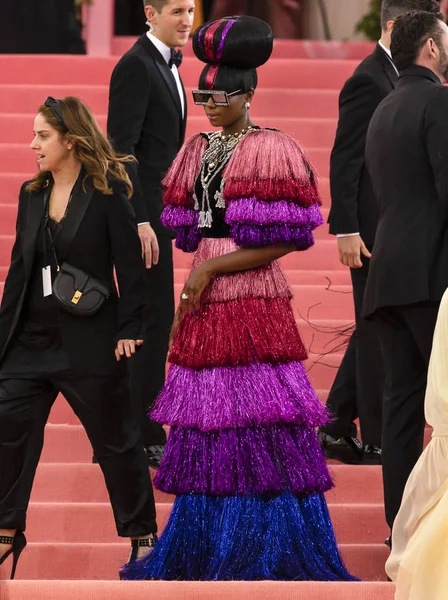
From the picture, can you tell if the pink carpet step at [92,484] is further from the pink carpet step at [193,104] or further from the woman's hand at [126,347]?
the pink carpet step at [193,104]

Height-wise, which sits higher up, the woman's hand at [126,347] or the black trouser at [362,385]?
the woman's hand at [126,347]

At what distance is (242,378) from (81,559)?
44.8 inches

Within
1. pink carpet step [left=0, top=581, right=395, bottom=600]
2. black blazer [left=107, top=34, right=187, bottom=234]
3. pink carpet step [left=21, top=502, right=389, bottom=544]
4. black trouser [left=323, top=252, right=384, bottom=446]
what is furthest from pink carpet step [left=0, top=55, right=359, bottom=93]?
pink carpet step [left=0, top=581, right=395, bottom=600]

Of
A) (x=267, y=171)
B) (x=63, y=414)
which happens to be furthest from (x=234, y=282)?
(x=63, y=414)

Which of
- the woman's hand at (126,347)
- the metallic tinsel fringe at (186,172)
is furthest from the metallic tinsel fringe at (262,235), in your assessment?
the woman's hand at (126,347)

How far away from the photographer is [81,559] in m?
5.45

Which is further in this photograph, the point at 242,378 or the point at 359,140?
the point at 359,140

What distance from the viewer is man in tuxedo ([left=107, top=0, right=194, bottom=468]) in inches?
237

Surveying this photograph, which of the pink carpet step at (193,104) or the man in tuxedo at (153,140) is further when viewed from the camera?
the pink carpet step at (193,104)

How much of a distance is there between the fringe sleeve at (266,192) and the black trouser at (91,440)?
2.39ft

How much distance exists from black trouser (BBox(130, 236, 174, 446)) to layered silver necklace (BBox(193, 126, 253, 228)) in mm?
1177

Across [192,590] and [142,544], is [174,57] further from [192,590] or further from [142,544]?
[192,590]

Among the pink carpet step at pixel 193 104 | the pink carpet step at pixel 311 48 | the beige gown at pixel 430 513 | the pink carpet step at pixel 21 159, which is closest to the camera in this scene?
the beige gown at pixel 430 513

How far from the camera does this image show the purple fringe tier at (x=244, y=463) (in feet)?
15.5
